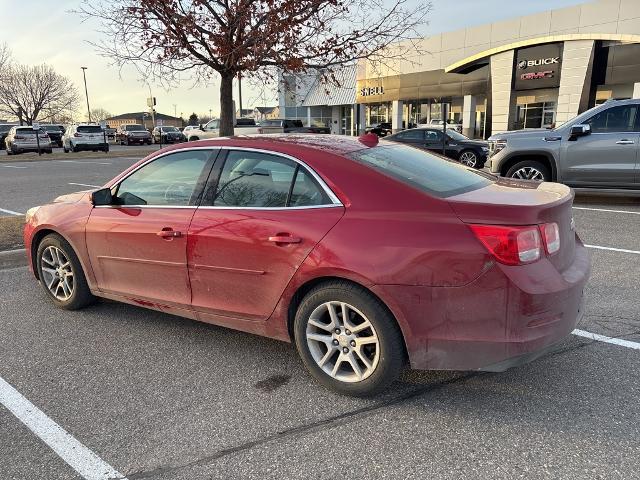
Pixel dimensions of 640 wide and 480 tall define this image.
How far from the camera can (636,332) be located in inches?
156

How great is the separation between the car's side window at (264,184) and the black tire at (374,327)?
0.55 metres

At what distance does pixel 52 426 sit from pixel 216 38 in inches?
292

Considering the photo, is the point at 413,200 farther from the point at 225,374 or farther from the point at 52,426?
the point at 52,426

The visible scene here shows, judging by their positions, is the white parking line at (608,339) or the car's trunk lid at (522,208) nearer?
the car's trunk lid at (522,208)

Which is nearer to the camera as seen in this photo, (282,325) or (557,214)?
(557,214)

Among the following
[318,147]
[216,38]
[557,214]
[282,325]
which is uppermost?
[216,38]

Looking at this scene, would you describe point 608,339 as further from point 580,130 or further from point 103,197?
point 580,130

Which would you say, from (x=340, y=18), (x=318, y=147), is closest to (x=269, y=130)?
(x=340, y=18)

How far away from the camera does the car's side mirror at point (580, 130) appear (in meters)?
9.36

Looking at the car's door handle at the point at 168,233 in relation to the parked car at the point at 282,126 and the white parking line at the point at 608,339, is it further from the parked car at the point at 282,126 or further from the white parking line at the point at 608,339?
the parked car at the point at 282,126

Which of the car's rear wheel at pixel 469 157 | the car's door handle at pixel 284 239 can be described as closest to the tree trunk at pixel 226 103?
the car's door handle at pixel 284 239

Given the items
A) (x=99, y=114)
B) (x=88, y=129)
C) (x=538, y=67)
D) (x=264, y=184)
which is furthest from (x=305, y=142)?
(x=99, y=114)

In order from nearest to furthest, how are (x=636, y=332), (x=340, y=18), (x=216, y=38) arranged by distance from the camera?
(x=636, y=332)
(x=216, y=38)
(x=340, y=18)

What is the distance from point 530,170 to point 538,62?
75.0 ft
